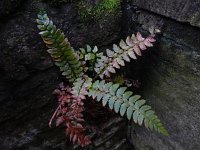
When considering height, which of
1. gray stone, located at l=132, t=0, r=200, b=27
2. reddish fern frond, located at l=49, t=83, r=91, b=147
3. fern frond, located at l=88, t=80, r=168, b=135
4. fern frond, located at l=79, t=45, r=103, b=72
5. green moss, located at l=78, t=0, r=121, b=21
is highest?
gray stone, located at l=132, t=0, r=200, b=27

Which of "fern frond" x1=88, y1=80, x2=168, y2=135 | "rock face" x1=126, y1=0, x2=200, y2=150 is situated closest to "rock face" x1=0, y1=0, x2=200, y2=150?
"rock face" x1=126, y1=0, x2=200, y2=150

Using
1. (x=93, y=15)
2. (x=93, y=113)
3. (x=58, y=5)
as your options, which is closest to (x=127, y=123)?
(x=93, y=113)

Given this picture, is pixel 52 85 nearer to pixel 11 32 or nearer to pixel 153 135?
pixel 11 32

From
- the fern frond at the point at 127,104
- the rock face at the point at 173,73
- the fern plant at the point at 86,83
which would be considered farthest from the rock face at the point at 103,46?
the fern frond at the point at 127,104

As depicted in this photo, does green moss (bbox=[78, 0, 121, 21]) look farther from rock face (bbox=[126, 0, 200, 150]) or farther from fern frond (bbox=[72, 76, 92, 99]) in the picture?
fern frond (bbox=[72, 76, 92, 99])

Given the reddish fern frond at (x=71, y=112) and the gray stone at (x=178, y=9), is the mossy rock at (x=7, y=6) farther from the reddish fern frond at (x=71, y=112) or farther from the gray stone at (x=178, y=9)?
the gray stone at (x=178, y=9)

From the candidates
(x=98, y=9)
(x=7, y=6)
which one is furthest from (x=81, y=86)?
(x=7, y=6)

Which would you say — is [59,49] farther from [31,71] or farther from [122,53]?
[122,53]
